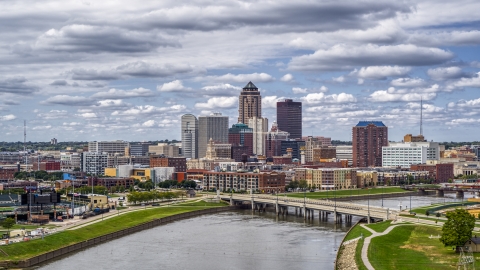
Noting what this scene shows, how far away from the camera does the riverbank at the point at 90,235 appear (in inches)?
3305

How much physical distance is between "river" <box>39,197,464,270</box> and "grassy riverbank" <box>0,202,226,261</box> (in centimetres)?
300

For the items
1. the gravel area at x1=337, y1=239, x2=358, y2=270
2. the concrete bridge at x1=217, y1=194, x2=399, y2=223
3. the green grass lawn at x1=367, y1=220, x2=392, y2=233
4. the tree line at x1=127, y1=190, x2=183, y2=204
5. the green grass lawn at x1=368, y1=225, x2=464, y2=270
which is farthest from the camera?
the tree line at x1=127, y1=190, x2=183, y2=204

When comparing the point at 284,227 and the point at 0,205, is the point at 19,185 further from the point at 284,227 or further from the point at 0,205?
the point at 284,227

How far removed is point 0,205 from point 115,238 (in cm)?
3845

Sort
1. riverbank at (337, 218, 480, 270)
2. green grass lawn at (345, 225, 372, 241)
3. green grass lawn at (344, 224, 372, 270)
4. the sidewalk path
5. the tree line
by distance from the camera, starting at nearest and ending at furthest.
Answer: riverbank at (337, 218, 480, 270)
the sidewalk path
green grass lawn at (344, 224, 372, 270)
green grass lawn at (345, 225, 372, 241)
the tree line

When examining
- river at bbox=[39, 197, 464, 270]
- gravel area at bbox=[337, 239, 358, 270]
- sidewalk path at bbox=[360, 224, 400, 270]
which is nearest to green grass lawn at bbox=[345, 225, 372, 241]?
sidewalk path at bbox=[360, 224, 400, 270]

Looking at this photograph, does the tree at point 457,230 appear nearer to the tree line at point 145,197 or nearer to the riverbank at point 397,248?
the riverbank at point 397,248

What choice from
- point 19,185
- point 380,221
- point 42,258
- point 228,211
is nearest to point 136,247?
point 42,258

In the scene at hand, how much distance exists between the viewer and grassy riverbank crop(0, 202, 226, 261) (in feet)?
280

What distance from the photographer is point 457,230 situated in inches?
3169

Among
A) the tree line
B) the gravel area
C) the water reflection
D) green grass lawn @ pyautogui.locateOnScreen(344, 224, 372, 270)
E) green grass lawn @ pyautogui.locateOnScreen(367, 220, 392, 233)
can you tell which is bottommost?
the water reflection

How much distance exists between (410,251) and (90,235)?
44180 mm

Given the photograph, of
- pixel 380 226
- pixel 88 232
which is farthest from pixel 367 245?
pixel 88 232

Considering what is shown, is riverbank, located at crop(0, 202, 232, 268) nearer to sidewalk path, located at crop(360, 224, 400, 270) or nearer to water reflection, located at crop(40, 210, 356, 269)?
water reflection, located at crop(40, 210, 356, 269)
